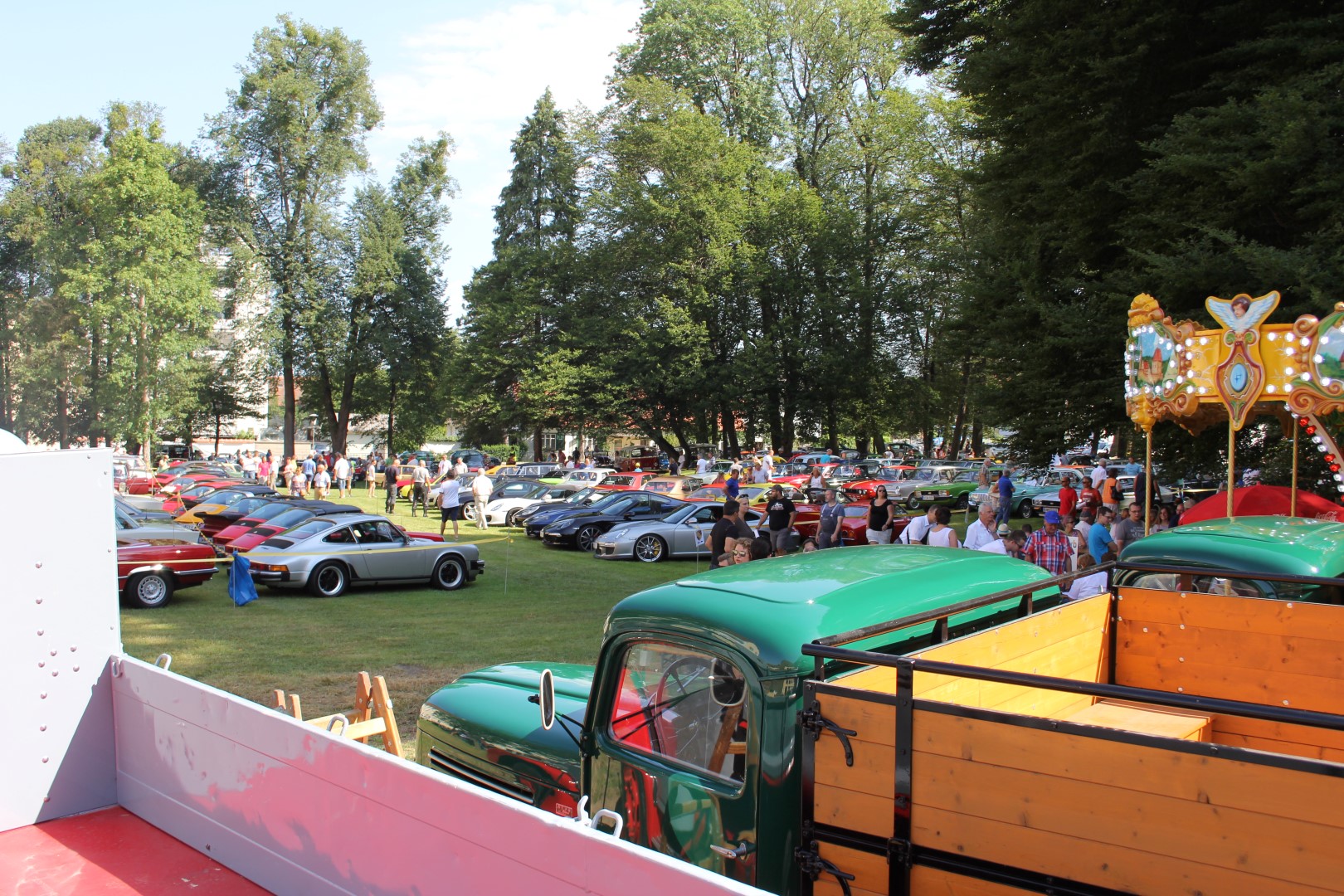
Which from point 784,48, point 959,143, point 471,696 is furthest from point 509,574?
point 784,48

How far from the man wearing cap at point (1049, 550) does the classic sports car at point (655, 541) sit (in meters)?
9.49

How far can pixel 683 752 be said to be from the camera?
3.63 meters

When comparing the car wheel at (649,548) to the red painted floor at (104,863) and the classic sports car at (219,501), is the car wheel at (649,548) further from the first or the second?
the red painted floor at (104,863)

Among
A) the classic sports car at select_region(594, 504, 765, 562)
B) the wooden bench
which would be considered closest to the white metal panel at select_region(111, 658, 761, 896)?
the wooden bench

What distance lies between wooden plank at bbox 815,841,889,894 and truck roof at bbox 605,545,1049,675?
1.92 ft

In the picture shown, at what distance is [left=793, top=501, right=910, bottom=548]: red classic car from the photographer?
20.0m

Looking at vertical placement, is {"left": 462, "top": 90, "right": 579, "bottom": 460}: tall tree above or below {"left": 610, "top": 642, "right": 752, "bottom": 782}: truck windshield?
above

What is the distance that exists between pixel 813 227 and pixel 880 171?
6.53m

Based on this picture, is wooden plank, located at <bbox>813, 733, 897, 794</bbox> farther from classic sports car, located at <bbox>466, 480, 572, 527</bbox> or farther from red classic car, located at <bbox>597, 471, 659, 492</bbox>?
red classic car, located at <bbox>597, 471, 659, 492</bbox>

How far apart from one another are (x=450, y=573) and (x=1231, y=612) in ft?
46.5

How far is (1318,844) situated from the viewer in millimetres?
2232

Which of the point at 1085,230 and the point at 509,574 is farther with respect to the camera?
the point at 1085,230

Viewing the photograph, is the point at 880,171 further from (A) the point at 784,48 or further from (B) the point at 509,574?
(B) the point at 509,574

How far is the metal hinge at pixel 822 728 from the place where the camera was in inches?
115
